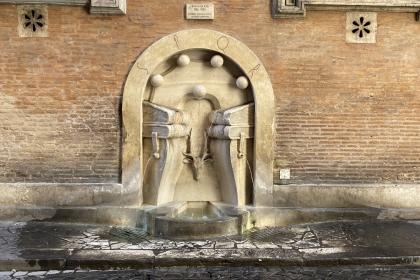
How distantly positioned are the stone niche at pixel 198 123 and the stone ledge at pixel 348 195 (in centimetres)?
32

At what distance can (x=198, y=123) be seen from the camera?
760 centimetres

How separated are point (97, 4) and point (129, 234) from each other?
331 centimetres

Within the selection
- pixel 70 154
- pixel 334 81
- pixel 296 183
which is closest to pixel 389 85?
pixel 334 81

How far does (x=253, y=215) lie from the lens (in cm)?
709

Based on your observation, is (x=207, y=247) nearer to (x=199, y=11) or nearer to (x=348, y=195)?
(x=348, y=195)

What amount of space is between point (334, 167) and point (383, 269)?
2059 millimetres

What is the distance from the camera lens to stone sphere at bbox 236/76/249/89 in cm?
715

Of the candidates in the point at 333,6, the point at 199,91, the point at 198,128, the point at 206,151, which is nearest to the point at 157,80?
the point at 199,91

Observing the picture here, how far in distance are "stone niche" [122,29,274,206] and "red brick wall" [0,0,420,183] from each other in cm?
19

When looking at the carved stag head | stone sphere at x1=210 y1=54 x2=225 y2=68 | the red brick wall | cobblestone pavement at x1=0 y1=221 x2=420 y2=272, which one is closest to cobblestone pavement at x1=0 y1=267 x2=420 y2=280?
cobblestone pavement at x1=0 y1=221 x2=420 y2=272

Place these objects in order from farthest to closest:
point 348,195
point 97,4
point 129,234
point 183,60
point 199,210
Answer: point 199,210, point 348,195, point 183,60, point 97,4, point 129,234

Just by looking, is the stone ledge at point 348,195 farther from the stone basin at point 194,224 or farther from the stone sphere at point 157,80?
the stone sphere at point 157,80

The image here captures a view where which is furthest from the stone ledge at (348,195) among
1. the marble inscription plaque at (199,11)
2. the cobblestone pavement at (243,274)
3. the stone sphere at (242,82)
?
the marble inscription plaque at (199,11)

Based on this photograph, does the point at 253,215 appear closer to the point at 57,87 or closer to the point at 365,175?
the point at 365,175
